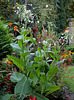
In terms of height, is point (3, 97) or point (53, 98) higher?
point (3, 97)

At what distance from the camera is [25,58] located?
2.39 meters

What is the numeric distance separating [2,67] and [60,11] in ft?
24.9

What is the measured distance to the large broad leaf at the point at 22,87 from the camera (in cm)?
210

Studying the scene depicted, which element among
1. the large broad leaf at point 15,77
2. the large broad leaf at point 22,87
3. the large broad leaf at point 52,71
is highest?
the large broad leaf at point 52,71

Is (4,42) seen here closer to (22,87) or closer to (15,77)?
(15,77)

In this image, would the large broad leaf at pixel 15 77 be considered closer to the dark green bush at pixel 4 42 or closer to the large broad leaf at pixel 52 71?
the large broad leaf at pixel 52 71

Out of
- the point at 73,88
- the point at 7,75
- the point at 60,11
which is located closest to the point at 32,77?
the point at 7,75

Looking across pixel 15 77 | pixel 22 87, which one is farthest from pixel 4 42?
pixel 22 87

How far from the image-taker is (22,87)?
2.11m

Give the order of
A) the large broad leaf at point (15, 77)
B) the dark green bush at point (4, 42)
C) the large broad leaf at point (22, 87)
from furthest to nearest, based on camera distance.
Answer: the dark green bush at point (4, 42) → the large broad leaf at point (15, 77) → the large broad leaf at point (22, 87)

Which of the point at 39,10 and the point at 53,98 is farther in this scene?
the point at 39,10

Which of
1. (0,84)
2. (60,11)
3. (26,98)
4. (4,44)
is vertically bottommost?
(26,98)

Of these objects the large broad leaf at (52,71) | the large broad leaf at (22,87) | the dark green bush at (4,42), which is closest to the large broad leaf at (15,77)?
the large broad leaf at (22,87)

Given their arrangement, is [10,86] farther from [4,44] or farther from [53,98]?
[4,44]
